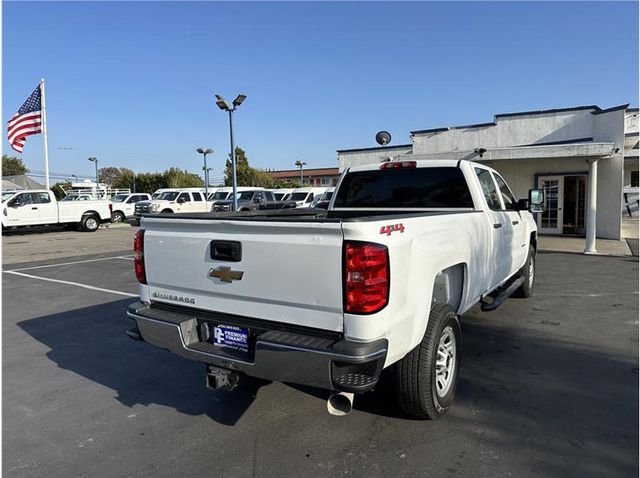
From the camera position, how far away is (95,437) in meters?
3.35

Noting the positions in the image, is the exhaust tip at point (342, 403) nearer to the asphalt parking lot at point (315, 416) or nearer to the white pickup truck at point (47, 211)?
the asphalt parking lot at point (315, 416)

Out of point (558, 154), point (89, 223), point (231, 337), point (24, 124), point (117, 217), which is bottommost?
point (231, 337)

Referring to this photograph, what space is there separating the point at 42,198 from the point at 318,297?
23020mm

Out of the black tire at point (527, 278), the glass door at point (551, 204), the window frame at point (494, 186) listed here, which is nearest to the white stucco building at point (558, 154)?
the glass door at point (551, 204)

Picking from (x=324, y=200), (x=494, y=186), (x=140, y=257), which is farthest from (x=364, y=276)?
(x=324, y=200)

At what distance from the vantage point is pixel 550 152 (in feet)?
45.9

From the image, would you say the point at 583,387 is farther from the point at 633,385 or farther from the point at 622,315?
the point at 622,315

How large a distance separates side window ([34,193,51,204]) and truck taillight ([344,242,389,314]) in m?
23.0

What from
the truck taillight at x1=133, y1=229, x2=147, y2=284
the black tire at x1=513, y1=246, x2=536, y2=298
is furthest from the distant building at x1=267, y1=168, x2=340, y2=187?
the truck taillight at x1=133, y1=229, x2=147, y2=284

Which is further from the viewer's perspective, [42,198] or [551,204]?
[42,198]

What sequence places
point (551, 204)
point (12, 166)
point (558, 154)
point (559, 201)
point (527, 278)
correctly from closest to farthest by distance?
point (527, 278)
point (558, 154)
point (559, 201)
point (551, 204)
point (12, 166)

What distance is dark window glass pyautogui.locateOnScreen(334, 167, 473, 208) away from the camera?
5074 mm

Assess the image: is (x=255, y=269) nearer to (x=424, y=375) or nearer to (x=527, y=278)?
(x=424, y=375)

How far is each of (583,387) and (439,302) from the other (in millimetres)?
1475
